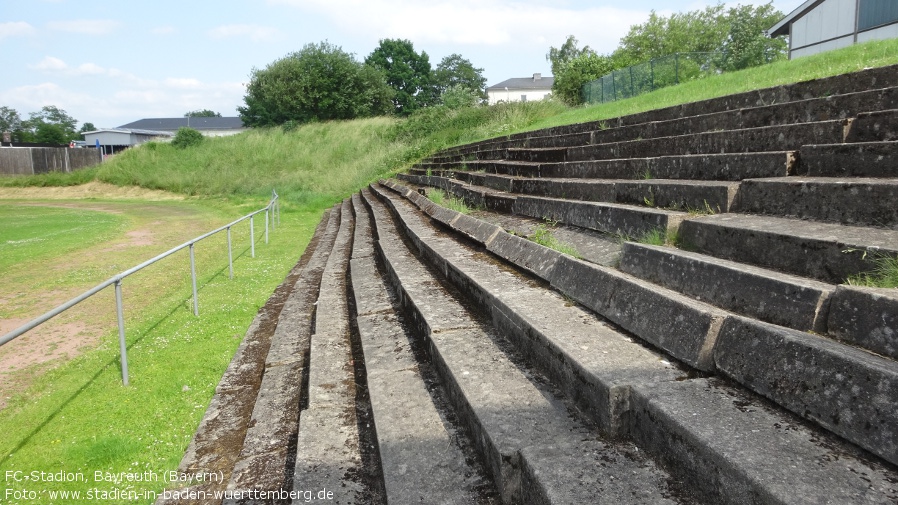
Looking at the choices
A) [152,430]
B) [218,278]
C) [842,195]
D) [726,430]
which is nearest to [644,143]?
[842,195]

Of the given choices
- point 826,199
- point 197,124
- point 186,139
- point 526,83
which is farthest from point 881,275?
point 197,124

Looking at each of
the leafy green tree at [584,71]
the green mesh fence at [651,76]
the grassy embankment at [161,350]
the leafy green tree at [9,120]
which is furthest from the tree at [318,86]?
the leafy green tree at [9,120]

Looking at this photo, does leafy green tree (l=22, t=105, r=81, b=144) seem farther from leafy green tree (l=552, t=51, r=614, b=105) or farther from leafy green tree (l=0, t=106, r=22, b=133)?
leafy green tree (l=552, t=51, r=614, b=105)

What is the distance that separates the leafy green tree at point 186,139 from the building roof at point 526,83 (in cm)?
5416

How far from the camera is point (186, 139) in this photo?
119 feet

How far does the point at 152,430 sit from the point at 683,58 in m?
22.2

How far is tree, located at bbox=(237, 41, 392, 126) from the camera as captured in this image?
134 ft

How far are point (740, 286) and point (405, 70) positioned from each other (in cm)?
7885

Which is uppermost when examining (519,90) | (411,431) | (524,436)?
(519,90)

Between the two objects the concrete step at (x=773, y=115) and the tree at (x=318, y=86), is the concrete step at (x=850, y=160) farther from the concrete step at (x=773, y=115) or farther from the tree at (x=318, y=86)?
the tree at (x=318, y=86)

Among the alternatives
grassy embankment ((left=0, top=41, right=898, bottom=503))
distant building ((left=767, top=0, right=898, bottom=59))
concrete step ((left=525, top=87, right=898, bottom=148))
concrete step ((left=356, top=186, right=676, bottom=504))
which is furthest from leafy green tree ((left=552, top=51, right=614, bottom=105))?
concrete step ((left=356, top=186, right=676, bottom=504))

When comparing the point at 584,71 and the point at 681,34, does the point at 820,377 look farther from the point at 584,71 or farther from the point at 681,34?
the point at 681,34

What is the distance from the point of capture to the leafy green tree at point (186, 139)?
118 feet

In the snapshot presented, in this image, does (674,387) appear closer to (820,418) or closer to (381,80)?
(820,418)
